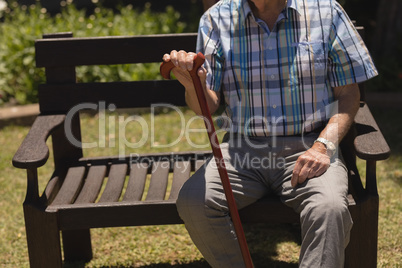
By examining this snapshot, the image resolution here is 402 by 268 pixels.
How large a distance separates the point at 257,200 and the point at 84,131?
3.30 meters

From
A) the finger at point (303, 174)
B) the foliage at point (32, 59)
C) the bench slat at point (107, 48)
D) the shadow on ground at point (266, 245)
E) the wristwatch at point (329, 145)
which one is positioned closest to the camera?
the finger at point (303, 174)

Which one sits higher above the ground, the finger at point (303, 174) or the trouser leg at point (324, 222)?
the finger at point (303, 174)

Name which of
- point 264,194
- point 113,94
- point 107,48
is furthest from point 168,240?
point 107,48

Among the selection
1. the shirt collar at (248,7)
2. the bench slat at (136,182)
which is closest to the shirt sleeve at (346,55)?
the shirt collar at (248,7)

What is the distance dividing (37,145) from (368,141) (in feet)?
4.98

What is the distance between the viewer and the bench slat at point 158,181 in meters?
2.97

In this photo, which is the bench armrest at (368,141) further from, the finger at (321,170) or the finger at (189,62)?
the finger at (189,62)

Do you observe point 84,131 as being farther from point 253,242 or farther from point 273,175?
point 273,175

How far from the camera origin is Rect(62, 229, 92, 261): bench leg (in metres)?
3.49

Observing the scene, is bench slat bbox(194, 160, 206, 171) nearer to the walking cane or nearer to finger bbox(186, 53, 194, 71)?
the walking cane

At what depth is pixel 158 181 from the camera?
3.18 meters

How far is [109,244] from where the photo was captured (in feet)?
12.4

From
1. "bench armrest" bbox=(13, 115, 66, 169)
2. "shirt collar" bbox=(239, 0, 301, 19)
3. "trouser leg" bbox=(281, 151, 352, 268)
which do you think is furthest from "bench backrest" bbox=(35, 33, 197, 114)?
"trouser leg" bbox=(281, 151, 352, 268)

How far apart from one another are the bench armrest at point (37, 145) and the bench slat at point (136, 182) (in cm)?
45
